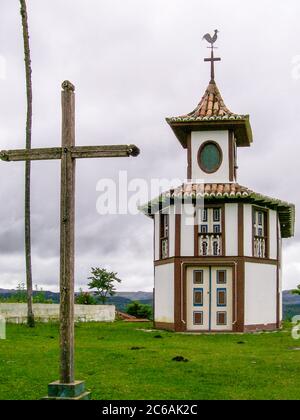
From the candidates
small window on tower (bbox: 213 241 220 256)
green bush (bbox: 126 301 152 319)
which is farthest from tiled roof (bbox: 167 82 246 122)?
green bush (bbox: 126 301 152 319)

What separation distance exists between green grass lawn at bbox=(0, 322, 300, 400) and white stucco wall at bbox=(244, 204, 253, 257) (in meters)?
4.10

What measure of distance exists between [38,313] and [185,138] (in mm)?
10006

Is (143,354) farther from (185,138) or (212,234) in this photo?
(185,138)

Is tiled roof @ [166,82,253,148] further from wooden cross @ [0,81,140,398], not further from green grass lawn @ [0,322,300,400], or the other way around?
wooden cross @ [0,81,140,398]

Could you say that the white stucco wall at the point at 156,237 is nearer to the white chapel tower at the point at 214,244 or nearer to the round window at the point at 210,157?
the white chapel tower at the point at 214,244

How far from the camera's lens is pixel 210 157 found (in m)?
27.2

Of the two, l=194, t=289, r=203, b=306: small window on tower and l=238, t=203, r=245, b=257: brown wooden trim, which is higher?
l=238, t=203, r=245, b=257: brown wooden trim

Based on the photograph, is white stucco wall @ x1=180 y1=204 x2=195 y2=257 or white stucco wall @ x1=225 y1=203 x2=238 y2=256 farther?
white stucco wall @ x1=180 y1=204 x2=195 y2=257

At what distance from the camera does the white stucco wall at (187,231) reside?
25.8m

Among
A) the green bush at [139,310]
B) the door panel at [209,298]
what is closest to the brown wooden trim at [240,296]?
the door panel at [209,298]

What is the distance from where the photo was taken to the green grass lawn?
11384 mm

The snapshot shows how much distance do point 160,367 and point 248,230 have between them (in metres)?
12.2

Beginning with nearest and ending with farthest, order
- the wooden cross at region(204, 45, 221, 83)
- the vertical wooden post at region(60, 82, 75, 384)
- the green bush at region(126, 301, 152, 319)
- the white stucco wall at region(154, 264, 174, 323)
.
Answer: the vertical wooden post at region(60, 82, 75, 384) → the white stucco wall at region(154, 264, 174, 323) → the wooden cross at region(204, 45, 221, 83) → the green bush at region(126, 301, 152, 319)

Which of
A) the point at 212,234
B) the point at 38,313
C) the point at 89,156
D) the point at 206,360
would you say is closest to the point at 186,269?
the point at 212,234
